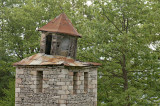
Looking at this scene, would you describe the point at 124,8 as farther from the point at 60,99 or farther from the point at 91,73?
the point at 60,99

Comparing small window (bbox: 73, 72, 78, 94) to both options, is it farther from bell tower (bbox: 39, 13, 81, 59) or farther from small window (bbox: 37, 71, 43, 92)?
small window (bbox: 37, 71, 43, 92)

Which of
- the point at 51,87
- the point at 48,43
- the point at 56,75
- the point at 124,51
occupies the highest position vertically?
the point at 48,43

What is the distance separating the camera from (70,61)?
9836mm

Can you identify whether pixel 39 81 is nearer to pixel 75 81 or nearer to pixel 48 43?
pixel 75 81

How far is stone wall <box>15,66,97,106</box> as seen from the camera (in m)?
9.31

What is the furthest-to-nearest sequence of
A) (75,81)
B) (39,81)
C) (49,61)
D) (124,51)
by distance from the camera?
(124,51)
(75,81)
(39,81)
(49,61)

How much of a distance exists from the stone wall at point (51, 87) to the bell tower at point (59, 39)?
2.95 ft

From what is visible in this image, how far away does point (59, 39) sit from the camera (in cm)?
1003

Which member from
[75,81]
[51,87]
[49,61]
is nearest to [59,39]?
[49,61]

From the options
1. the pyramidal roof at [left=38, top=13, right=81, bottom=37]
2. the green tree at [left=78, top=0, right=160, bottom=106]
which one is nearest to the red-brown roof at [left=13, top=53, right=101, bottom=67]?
the pyramidal roof at [left=38, top=13, right=81, bottom=37]

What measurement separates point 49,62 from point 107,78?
20.5 ft

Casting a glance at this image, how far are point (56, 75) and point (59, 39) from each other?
4.84ft

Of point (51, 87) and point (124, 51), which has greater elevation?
point (124, 51)

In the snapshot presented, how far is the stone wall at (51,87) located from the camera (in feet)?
30.6
